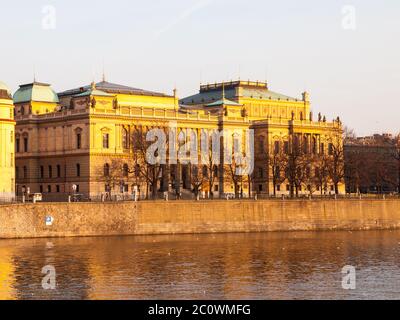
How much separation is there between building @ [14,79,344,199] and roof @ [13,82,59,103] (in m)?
0.13

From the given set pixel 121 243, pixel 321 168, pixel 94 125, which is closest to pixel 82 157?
pixel 94 125

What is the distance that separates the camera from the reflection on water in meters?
66.6

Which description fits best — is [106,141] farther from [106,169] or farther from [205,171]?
[205,171]

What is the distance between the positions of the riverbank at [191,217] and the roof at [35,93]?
4765cm

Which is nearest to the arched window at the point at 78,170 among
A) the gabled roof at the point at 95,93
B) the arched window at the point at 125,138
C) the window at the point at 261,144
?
the arched window at the point at 125,138

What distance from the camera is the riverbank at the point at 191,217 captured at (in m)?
103

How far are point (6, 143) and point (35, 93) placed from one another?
3154 centimetres

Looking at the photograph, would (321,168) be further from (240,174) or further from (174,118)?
(174,118)

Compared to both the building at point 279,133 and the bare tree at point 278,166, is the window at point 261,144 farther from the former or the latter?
the bare tree at point 278,166

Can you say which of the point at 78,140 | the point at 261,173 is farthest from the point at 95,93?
the point at 261,173

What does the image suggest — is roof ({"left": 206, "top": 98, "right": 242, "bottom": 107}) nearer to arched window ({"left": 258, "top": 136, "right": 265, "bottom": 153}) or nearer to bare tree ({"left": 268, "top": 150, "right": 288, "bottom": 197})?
arched window ({"left": 258, "top": 136, "right": 265, "bottom": 153})

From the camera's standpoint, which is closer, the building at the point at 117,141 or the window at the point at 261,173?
the building at the point at 117,141

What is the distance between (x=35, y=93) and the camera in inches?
6093

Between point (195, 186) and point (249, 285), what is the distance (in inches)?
2570
